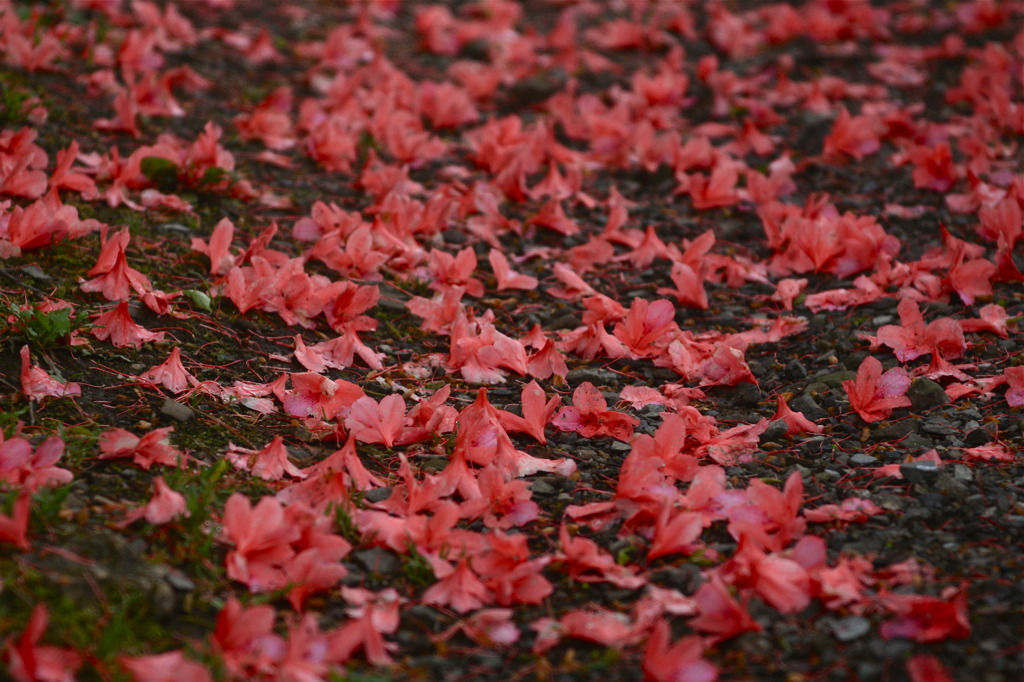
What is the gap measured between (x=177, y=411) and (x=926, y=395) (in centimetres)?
188

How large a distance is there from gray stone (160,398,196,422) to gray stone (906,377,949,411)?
1.81m

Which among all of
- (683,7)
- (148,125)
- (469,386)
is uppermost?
(683,7)

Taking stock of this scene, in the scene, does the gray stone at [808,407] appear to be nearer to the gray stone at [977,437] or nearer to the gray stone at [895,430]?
the gray stone at [895,430]

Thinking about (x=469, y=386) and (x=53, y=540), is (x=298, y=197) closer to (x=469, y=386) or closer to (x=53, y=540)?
(x=469, y=386)

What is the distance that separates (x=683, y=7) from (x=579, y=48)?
922 mm

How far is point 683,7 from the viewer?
19.7 ft

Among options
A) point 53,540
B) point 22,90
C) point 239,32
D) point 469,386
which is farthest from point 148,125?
point 53,540

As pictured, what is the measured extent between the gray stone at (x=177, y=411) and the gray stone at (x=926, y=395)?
1.81 metres

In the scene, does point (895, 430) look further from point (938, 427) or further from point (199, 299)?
point (199, 299)

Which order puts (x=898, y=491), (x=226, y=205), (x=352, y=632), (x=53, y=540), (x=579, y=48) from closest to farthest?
(x=352, y=632) < (x=53, y=540) < (x=898, y=491) < (x=226, y=205) < (x=579, y=48)

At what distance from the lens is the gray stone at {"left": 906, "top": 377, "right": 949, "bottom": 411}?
250 cm

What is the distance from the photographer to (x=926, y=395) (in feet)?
8.22

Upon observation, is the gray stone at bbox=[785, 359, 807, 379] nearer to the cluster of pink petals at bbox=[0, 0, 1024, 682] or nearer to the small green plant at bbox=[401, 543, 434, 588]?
the cluster of pink petals at bbox=[0, 0, 1024, 682]

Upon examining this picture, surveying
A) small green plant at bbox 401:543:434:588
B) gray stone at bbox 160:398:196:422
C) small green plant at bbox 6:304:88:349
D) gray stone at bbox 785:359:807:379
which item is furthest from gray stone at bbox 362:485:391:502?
gray stone at bbox 785:359:807:379
